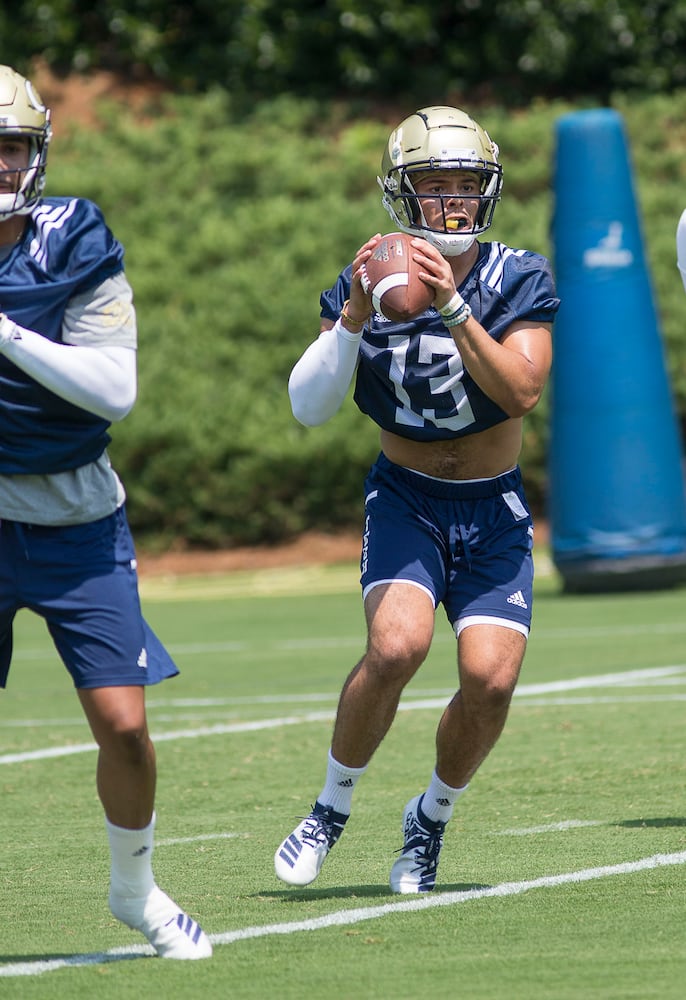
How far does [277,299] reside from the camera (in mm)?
21703

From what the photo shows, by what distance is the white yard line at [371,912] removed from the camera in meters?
4.30

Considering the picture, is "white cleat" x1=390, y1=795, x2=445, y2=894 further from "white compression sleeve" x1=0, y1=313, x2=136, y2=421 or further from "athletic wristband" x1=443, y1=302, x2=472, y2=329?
"white compression sleeve" x1=0, y1=313, x2=136, y2=421

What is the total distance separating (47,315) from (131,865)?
4.42 feet

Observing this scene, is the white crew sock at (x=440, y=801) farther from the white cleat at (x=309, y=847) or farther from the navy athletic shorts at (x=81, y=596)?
the navy athletic shorts at (x=81, y=596)

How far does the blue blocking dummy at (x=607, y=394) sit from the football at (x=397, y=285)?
9800 mm

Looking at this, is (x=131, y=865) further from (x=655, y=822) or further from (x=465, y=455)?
(x=655, y=822)

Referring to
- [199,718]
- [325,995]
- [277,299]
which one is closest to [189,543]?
[277,299]

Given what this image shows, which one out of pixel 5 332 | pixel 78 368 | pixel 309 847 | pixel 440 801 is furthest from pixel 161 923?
pixel 5 332

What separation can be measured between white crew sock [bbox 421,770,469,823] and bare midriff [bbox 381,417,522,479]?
921 mm

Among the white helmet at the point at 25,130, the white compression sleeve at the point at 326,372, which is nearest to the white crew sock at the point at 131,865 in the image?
the white compression sleeve at the point at 326,372

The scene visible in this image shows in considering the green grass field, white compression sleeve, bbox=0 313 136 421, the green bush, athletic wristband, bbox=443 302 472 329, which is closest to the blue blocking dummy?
the green grass field

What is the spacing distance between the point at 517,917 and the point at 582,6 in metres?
21.4

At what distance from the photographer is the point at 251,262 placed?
22453 millimetres

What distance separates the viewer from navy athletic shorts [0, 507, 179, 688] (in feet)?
13.9
